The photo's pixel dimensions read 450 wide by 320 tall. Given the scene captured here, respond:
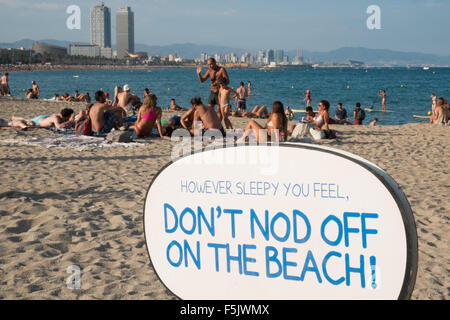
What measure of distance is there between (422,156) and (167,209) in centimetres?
775

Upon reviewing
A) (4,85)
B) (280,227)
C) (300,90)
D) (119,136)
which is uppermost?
(300,90)

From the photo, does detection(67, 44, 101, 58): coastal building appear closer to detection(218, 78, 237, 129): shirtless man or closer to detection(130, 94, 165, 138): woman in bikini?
detection(218, 78, 237, 129): shirtless man

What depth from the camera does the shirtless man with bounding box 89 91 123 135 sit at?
979 cm

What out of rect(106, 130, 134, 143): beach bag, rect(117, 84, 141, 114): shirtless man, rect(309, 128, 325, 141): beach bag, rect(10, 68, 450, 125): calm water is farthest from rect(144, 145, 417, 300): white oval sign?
rect(10, 68, 450, 125): calm water

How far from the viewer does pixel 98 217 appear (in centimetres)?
449

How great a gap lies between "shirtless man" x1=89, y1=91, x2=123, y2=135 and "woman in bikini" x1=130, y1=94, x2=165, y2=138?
1.62 feet

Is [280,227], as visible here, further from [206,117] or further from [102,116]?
[102,116]

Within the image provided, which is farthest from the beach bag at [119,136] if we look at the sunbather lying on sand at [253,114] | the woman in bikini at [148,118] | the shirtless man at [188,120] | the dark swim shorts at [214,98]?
the sunbather lying on sand at [253,114]

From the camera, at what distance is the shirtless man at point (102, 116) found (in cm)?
979

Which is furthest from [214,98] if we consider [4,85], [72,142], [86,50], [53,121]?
[86,50]

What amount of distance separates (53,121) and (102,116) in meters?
1.61

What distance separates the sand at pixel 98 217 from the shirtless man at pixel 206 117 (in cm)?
103
